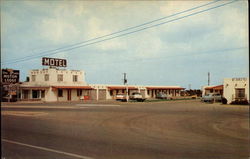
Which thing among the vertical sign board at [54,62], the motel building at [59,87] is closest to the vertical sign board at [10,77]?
the motel building at [59,87]

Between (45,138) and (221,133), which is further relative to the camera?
(221,133)

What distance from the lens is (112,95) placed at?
200 ft

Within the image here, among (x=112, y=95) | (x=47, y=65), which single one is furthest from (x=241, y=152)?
(x=112, y=95)

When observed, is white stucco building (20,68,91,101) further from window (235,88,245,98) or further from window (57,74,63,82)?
window (235,88,245,98)

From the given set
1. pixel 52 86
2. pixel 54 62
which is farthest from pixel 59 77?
pixel 52 86

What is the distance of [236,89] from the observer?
36.1 m

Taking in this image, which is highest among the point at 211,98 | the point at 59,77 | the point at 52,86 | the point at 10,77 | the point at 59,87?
the point at 59,77

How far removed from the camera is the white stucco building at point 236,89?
116ft

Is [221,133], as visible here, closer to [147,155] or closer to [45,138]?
[147,155]

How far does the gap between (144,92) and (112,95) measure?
11509 millimetres

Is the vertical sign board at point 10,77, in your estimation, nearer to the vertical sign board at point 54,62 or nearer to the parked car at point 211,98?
the parked car at point 211,98

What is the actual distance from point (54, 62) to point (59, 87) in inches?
250

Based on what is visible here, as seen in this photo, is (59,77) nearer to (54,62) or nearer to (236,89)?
(54,62)

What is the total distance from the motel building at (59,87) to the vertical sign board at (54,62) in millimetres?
1043
